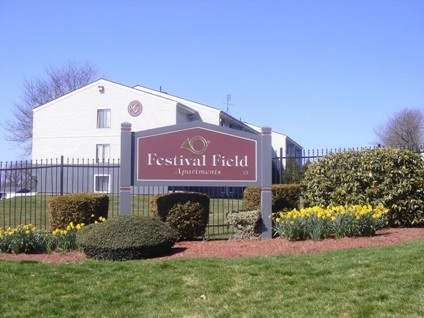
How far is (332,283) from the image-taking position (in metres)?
7.41

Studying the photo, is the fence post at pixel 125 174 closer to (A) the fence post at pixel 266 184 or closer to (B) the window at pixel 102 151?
(A) the fence post at pixel 266 184

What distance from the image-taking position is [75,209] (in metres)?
13.2

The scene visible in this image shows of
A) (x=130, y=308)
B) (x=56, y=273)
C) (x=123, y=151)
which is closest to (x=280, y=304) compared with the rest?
(x=130, y=308)

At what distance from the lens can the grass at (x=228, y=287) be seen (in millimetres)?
6715

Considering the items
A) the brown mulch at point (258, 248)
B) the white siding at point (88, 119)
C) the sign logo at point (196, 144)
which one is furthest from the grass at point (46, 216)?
the white siding at point (88, 119)

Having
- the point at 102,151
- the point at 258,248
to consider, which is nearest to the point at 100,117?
the point at 102,151

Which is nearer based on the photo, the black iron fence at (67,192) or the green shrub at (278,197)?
the green shrub at (278,197)

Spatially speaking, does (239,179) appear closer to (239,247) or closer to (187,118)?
(239,247)

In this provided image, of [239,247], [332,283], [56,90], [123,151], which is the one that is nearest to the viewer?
[332,283]

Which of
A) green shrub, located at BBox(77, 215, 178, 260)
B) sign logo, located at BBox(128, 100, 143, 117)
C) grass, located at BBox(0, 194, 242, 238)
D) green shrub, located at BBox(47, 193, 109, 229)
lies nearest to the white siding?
sign logo, located at BBox(128, 100, 143, 117)

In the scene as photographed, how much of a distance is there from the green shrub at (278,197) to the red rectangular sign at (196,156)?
1.04 m

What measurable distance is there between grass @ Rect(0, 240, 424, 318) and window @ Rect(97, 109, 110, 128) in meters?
26.7

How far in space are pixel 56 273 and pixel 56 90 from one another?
4602 centimetres

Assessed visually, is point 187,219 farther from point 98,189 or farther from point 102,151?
point 102,151
